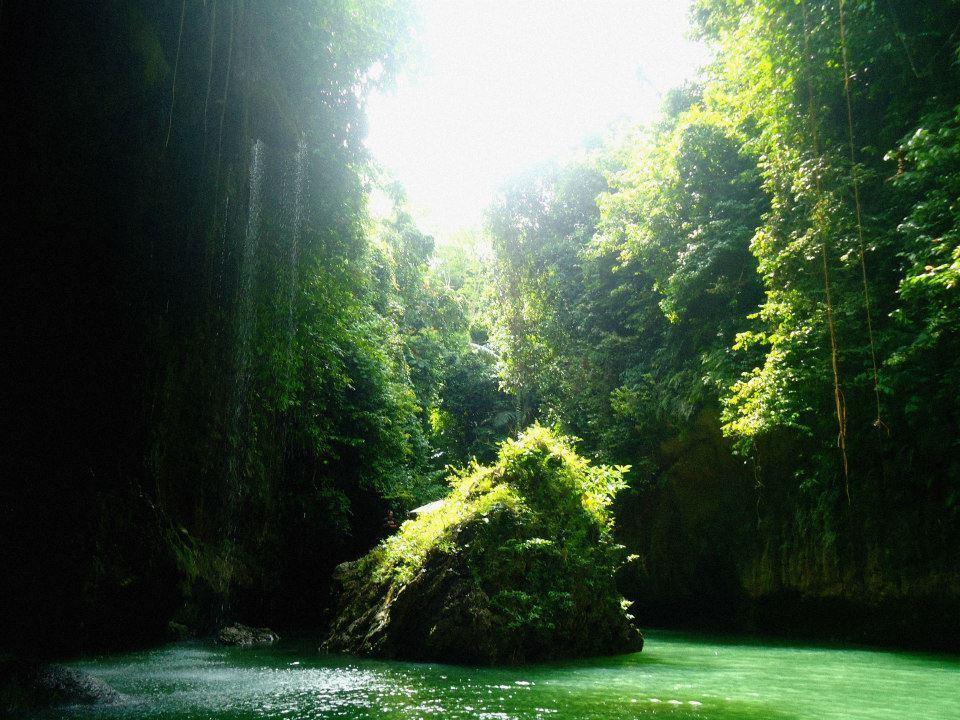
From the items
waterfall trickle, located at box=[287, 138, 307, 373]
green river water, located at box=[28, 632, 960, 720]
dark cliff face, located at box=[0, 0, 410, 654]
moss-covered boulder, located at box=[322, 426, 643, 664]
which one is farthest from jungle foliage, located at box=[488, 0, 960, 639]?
waterfall trickle, located at box=[287, 138, 307, 373]

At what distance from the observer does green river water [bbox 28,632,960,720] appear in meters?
4.93

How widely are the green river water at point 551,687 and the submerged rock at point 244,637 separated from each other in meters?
2.03

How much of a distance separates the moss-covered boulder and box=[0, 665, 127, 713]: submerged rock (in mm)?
3439

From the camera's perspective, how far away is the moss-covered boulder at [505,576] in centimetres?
796

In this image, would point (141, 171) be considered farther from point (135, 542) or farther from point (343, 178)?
point (135, 542)

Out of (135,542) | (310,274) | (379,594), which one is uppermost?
(310,274)

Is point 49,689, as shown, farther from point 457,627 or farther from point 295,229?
point 295,229

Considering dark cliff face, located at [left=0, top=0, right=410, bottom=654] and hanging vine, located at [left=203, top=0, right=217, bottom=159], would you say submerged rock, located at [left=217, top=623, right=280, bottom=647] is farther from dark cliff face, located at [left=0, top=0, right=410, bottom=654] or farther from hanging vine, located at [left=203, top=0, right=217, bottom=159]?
hanging vine, located at [left=203, top=0, right=217, bottom=159]

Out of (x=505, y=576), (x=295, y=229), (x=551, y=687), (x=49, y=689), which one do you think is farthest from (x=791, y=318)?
(x=49, y=689)

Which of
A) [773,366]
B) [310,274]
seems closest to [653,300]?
[773,366]

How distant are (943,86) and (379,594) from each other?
10.2 metres

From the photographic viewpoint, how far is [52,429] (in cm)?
716

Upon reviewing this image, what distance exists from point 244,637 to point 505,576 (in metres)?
5.54

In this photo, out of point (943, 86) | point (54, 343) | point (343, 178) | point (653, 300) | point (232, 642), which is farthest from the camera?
point (653, 300)
